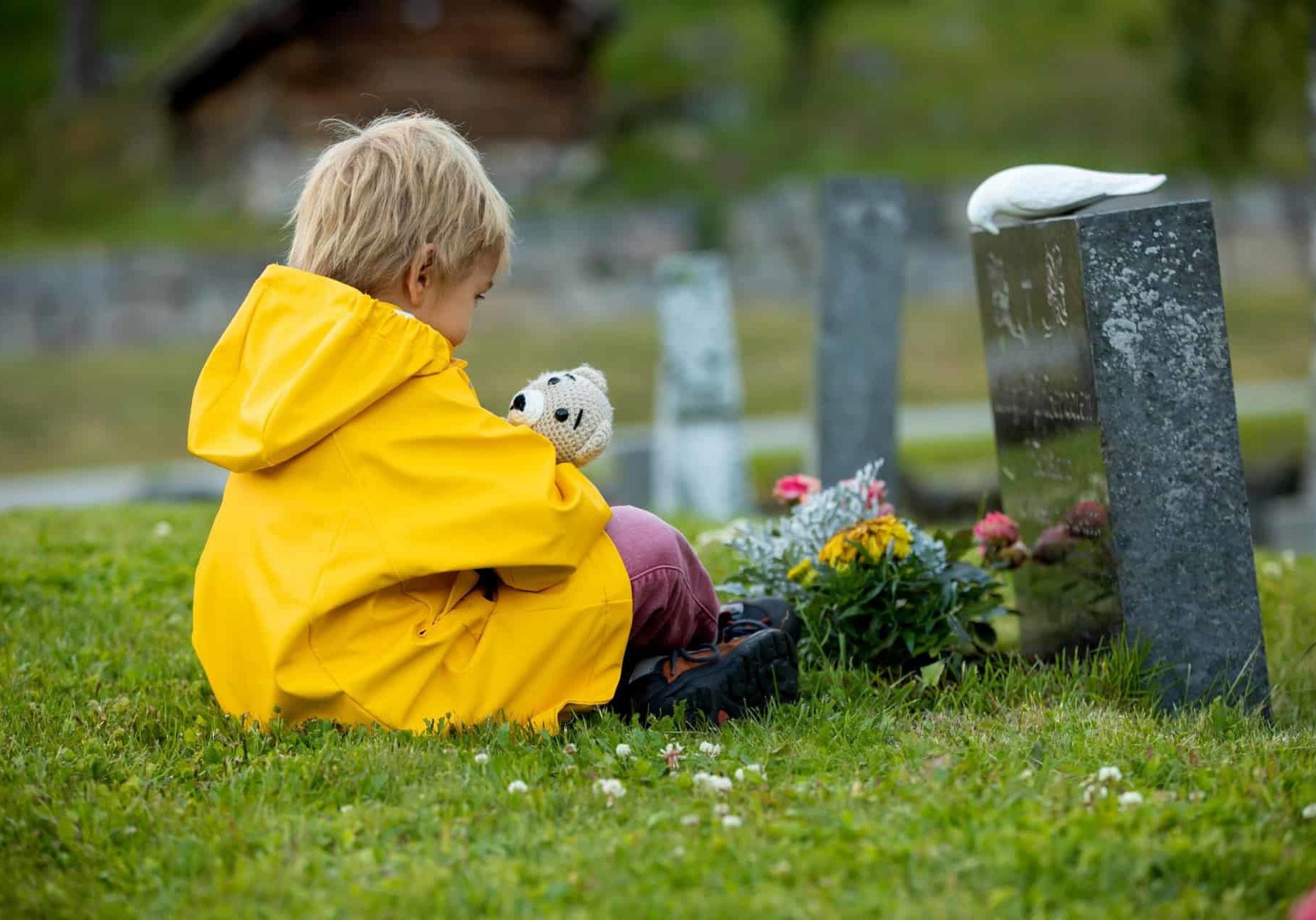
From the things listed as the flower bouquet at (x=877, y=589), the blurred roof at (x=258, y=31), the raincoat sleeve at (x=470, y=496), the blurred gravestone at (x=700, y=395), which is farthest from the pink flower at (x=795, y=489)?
the blurred roof at (x=258, y=31)

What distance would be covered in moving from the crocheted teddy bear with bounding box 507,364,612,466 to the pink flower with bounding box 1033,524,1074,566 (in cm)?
147

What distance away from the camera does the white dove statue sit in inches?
148

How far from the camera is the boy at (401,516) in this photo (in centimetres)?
307

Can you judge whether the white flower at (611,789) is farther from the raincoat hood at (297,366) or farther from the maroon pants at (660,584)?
the raincoat hood at (297,366)

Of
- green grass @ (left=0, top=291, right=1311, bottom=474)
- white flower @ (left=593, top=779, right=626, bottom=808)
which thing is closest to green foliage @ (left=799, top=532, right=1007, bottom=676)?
white flower @ (left=593, top=779, right=626, bottom=808)

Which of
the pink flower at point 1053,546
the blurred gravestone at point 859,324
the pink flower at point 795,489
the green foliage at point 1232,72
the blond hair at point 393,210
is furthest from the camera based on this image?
the green foliage at point 1232,72

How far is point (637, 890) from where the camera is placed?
2.45 metres

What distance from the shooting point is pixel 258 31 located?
68.0 feet

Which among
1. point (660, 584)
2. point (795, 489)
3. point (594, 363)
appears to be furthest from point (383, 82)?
point (660, 584)

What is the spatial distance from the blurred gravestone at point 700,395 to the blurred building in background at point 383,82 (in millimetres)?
12691

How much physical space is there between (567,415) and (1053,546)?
1640 millimetres

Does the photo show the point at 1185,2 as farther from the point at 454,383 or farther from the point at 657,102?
the point at 454,383

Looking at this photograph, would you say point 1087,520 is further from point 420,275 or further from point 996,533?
point 420,275

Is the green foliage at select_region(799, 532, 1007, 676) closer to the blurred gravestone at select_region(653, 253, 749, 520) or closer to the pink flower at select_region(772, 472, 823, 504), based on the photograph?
the pink flower at select_region(772, 472, 823, 504)
